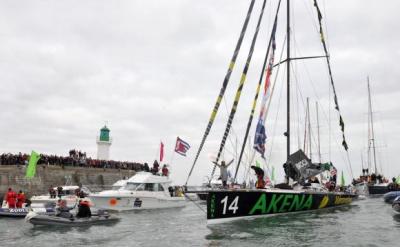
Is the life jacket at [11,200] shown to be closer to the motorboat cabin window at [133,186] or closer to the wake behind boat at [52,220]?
the wake behind boat at [52,220]

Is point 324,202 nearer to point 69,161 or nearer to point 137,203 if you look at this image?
point 137,203

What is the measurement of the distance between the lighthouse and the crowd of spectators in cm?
357

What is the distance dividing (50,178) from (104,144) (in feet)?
62.8

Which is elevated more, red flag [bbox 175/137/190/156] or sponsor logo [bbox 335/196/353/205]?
red flag [bbox 175/137/190/156]

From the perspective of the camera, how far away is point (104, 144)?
59.7m

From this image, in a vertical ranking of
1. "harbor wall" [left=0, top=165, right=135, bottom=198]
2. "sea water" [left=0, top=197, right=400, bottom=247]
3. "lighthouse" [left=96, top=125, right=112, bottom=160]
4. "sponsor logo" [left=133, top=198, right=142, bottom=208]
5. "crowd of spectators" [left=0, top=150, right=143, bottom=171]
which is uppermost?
"lighthouse" [left=96, top=125, right=112, bottom=160]

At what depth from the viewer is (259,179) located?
21.0 meters

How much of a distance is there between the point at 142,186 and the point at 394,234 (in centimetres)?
1854

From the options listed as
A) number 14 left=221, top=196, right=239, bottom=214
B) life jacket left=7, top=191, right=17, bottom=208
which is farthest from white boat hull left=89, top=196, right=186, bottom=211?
number 14 left=221, top=196, right=239, bottom=214

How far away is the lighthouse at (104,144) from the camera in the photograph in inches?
2334

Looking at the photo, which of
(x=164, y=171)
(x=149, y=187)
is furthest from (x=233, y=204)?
(x=164, y=171)

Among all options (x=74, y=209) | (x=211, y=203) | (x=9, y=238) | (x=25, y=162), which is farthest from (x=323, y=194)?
(x=25, y=162)

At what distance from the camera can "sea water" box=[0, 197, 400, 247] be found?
50.9 ft

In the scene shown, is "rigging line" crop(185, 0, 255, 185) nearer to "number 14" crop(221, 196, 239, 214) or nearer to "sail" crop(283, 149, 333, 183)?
"number 14" crop(221, 196, 239, 214)
